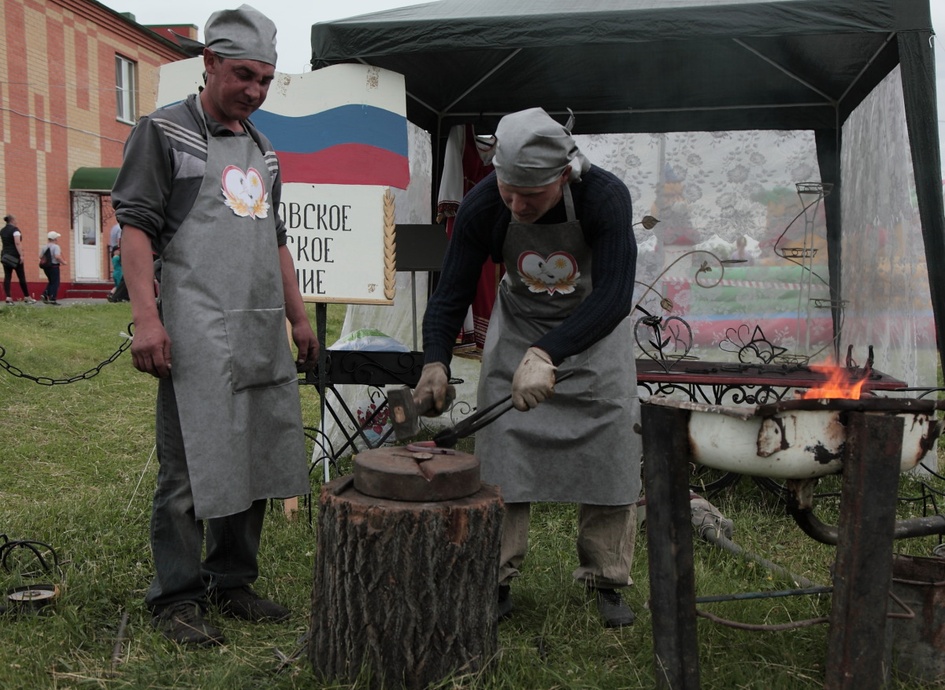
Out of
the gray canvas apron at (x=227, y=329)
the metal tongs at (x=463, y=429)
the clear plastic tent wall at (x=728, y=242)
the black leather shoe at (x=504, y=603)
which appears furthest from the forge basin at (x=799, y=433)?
the clear plastic tent wall at (x=728, y=242)

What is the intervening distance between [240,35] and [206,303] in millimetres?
806

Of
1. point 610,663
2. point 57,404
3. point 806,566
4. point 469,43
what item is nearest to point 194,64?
point 469,43

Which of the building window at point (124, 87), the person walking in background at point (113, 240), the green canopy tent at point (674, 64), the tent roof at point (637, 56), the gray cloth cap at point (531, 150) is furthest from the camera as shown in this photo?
the building window at point (124, 87)

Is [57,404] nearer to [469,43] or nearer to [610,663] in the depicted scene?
[469,43]

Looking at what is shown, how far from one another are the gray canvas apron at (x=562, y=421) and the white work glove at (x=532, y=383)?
33 cm

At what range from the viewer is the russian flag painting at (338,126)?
13.6 feet

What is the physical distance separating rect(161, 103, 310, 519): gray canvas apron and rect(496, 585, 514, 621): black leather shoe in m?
0.84

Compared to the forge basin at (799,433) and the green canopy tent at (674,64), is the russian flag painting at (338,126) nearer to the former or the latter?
the green canopy tent at (674,64)

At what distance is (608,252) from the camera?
270 cm

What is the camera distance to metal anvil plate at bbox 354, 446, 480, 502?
229 centimetres

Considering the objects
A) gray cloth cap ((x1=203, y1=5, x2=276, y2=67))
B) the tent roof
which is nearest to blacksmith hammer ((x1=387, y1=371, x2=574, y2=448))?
gray cloth cap ((x1=203, y1=5, x2=276, y2=67))

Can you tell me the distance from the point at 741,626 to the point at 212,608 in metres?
1.69

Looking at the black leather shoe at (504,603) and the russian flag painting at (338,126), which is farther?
the russian flag painting at (338,126)

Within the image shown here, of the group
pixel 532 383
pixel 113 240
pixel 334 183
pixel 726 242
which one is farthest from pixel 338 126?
pixel 113 240
